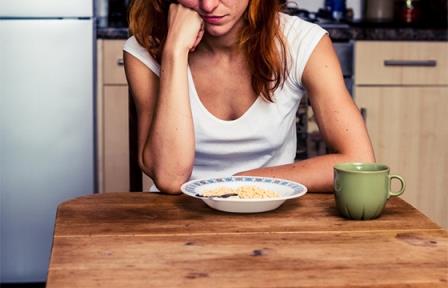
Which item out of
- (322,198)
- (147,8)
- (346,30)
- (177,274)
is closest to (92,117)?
(346,30)

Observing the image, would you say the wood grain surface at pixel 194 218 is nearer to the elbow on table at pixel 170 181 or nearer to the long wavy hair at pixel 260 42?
the elbow on table at pixel 170 181

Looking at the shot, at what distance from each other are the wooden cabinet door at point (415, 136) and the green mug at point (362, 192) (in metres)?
1.79

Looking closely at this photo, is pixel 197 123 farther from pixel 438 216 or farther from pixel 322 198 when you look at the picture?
pixel 438 216

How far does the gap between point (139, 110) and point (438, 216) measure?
175 centimetres

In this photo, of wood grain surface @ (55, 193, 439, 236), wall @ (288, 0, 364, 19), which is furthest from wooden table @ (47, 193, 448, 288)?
wall @ (288, 0, 364, 19)

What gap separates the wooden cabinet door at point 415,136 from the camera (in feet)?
10.1

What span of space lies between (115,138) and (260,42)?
4.72 ft

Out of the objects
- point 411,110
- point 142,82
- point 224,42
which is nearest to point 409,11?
point 411,110

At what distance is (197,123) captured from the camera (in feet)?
5.81

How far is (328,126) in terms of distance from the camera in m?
1.64

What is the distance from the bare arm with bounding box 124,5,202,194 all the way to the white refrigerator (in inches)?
47.7

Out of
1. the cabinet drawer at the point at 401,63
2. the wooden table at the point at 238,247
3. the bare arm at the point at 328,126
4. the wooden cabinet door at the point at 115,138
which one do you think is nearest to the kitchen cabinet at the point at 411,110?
the cabinet drawer at the point at 401,63

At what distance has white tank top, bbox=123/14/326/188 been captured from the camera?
1749mm

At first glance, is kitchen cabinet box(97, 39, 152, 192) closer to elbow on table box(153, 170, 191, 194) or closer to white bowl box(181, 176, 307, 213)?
elbow on table box(153, 170, 191, 194)
